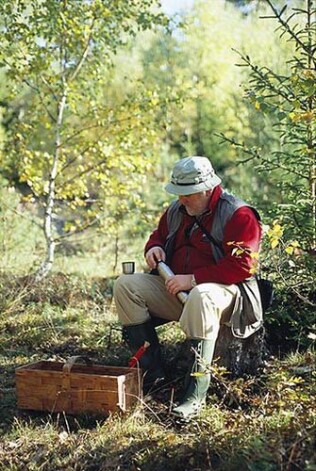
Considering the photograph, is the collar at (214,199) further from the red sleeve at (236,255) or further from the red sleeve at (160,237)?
the red sleeve at (160,237)

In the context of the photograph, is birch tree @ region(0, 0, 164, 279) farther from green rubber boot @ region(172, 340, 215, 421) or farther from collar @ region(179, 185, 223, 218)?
green rubber boot @ region(172, 340, 215, 421)

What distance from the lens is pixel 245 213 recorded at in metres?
4.18

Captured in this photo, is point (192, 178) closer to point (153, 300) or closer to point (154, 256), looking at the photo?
point (154, 256)

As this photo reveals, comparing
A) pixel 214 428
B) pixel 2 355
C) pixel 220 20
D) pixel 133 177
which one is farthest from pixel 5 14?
pixel 220 20

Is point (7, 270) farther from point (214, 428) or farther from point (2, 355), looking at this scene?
point (214, 428)

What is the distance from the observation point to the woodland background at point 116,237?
3.55 metres

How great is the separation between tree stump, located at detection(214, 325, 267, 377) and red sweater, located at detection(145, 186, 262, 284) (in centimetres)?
40

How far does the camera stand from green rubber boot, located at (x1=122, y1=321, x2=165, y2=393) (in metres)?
4.40

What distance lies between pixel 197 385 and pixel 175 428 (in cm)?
27

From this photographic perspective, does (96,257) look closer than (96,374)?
No

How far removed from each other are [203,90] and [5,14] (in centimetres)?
1213

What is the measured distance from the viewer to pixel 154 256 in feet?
14.9

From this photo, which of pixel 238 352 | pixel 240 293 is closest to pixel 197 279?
pixel 240 293

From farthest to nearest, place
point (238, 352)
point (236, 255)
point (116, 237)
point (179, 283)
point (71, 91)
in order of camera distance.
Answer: point (116, 237)
point (71, 91)
point (238, 352)
point (179, 283)
point (236, 255)
